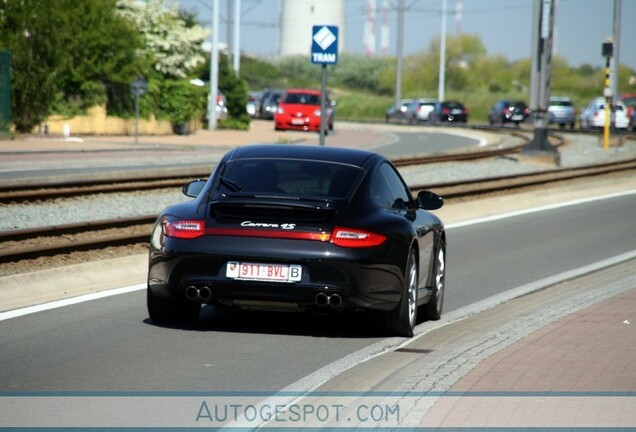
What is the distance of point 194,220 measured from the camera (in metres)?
9.34

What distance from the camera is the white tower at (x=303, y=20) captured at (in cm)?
13650

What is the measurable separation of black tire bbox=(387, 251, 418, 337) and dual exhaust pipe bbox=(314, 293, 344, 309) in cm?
58

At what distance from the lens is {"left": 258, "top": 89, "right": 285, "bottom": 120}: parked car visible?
81438 millimetres

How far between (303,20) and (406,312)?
132 m

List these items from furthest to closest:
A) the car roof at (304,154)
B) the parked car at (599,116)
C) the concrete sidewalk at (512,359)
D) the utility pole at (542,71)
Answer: the parked car at (599,116), the utility pole at (542,71), the car roof at (304,154), the concrete sidewalk at (512,359)

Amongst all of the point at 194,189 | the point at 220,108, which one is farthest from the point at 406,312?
the point at 220,108

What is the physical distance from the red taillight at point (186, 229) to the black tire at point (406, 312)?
4.89ft

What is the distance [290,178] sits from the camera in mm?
9797

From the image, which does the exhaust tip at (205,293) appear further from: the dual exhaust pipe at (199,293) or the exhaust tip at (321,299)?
the exhaust tip at (321,299)

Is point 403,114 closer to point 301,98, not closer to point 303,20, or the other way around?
point 301,98

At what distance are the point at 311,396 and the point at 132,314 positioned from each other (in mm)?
3582

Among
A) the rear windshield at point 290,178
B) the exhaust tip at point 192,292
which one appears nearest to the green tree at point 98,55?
the rear windshield at point 290,178

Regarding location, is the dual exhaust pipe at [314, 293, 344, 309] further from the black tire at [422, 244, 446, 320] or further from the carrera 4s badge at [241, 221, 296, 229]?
the black tire at [422, 244, 446, 320]

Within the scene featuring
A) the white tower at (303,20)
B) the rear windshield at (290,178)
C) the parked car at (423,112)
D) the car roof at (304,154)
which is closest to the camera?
the rear windshield at (290,178)
